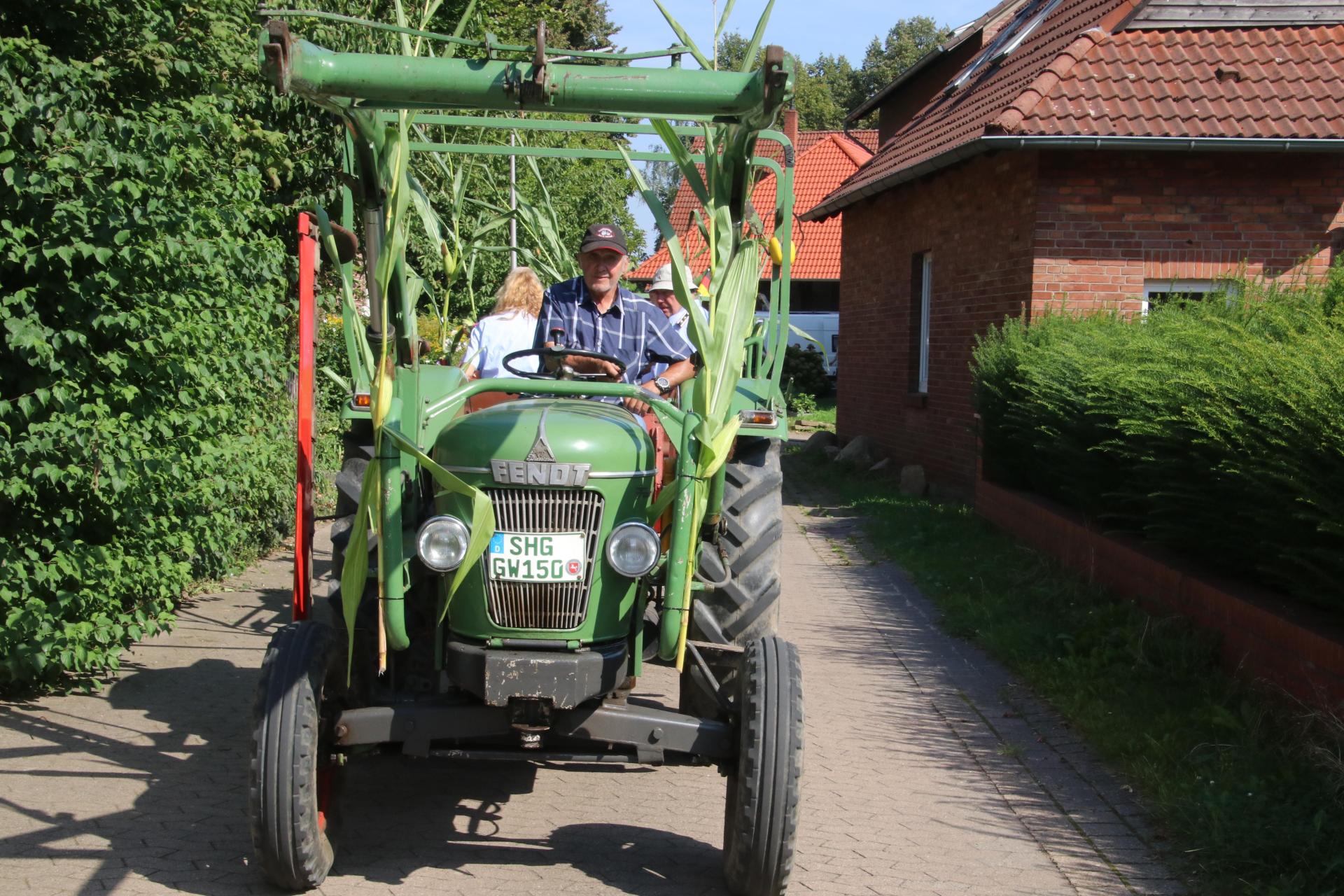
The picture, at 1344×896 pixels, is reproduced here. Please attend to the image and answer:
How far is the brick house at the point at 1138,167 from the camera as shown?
1082cm

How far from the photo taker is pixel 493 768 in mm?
5418

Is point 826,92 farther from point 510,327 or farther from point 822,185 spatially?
point 510,327

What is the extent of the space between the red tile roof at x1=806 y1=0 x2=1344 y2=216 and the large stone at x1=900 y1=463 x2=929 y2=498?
3138mm

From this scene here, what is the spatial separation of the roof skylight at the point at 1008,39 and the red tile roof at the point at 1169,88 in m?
1.87

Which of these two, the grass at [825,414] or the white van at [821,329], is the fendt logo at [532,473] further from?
the white van at [821,329]

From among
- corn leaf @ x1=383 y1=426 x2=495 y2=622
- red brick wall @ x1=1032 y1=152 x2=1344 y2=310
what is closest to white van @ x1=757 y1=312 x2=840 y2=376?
red brick wall @ x1=1032 y1=152 x2=1344 y2=310

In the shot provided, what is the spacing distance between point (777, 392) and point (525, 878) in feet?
7.65

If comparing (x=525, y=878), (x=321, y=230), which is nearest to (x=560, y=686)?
(x=525, y=878)

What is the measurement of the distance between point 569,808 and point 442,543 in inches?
62.3

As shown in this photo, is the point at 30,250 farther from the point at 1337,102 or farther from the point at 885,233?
the point at 885,233

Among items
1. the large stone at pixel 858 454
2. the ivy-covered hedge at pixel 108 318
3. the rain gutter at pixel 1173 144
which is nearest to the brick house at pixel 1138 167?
the rain gutter at pixel 1173 144

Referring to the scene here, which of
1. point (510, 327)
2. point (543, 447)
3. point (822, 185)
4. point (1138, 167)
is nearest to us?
point (543, 447)

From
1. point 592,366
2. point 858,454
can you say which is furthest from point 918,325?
point 592,366

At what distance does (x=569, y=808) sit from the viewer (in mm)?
4961
